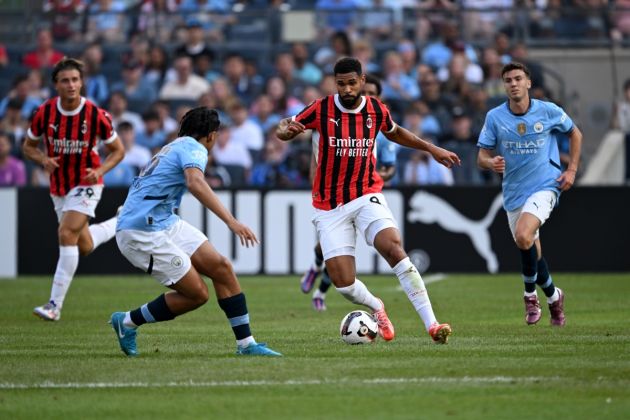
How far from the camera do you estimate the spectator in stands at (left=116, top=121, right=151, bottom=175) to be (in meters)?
21.0

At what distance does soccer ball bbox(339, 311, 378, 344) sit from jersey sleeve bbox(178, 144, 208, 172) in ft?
6.55

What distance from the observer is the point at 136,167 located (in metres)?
21.5

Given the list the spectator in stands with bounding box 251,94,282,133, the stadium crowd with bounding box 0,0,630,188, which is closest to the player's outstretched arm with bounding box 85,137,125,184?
the stadium crowd with bounding box 0,0,630,188

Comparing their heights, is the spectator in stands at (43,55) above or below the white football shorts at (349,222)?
above

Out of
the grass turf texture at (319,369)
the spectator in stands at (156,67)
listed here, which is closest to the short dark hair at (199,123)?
the grass turf texture at (319,369)

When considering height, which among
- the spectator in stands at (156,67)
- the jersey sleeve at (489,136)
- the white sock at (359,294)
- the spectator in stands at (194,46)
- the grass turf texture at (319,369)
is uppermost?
the spectator in stands at (194,46)

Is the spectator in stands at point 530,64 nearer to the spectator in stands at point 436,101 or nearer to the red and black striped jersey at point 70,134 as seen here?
the spectator in stands at point 436,101

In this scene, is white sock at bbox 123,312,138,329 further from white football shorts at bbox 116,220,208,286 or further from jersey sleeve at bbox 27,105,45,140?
jersey sleeve at bbox 27,105,45,140

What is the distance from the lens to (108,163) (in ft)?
45.2

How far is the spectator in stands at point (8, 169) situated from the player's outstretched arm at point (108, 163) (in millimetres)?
7240

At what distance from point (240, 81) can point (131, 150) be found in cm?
313

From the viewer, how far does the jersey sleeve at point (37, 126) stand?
550 inches

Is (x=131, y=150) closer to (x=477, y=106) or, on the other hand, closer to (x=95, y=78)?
(x=95, y=78)

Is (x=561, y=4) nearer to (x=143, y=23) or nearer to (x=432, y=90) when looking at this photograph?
(x=432, y=90)
